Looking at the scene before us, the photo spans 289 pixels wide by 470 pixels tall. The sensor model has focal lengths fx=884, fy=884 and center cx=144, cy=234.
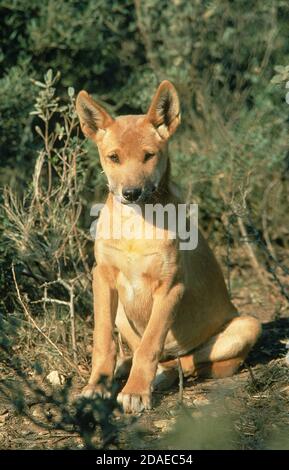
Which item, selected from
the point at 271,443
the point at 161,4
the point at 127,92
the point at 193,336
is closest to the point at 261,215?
the point at 127,92

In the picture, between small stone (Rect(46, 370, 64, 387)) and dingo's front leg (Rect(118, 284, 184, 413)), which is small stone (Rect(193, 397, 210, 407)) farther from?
small stone (Rect(46, 370, 64, 387))

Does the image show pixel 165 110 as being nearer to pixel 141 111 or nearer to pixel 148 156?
pixel 148 156

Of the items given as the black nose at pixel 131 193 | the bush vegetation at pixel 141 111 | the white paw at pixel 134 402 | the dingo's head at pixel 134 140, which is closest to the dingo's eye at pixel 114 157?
the dingo's head at pixel 134 140

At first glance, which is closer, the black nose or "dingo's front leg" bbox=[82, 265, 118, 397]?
the black nose

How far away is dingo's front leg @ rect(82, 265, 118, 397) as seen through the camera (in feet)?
20.1

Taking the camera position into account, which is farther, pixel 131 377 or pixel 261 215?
pixel 261 215

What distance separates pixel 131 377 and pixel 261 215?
4.36 meters

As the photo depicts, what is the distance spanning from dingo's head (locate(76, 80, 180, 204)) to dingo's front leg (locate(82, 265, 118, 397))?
2.10 ft

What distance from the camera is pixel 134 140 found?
614 cm

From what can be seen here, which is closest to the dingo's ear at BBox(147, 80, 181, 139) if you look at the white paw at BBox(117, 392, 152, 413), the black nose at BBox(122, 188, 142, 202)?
the black nose at BBox(122, 188, 142, 202)

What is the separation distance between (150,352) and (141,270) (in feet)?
1.91

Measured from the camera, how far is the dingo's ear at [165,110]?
616 cm
